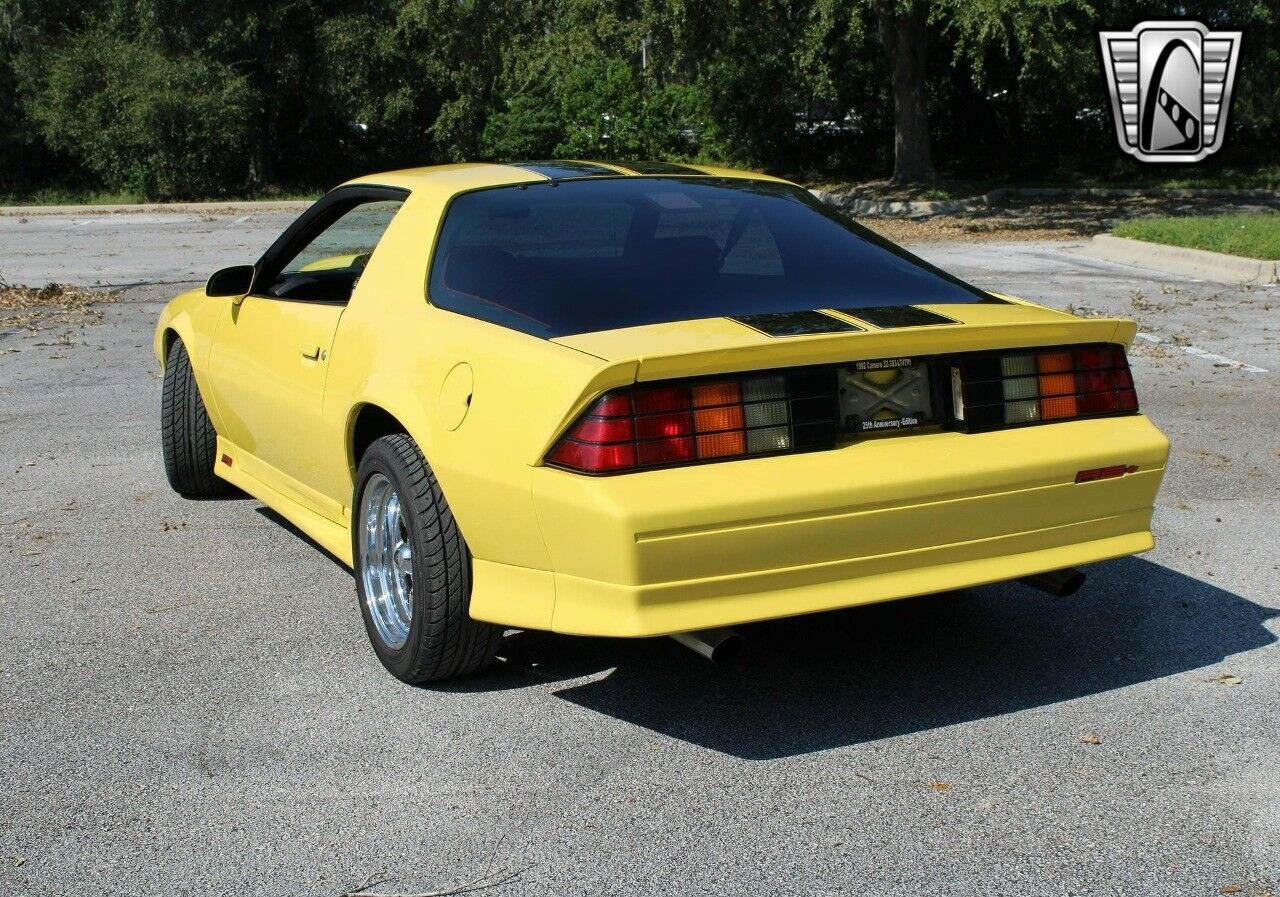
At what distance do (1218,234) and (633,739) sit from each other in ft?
49.4

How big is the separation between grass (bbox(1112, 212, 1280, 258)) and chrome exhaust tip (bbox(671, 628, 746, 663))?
13.2 meters

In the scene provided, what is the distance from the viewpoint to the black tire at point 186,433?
21.2ft

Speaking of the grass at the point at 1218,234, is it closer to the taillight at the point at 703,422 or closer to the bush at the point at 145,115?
the taillight at the point at 703,422

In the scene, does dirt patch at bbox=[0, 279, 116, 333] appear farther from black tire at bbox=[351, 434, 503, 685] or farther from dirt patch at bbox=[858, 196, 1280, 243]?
dirt patch at bbox=[858, 196, 1280, 243]

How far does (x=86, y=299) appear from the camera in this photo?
47.7 feet

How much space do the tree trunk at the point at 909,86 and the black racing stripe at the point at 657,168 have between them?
71.0 ft

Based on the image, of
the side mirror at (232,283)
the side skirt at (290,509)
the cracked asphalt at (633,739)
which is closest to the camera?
the cracked asphalt at (633,739)

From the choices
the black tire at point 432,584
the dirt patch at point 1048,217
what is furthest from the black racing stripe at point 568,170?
the dirt patch at point 1048,217

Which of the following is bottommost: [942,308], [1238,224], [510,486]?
[1238,224]

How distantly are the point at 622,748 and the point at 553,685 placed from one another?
51cm

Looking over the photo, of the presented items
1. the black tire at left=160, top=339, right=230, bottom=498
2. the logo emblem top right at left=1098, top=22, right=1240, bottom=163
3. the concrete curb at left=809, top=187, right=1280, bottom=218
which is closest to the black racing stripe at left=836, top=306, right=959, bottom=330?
the black tire at left=160, top=339, right=230, bottom=498

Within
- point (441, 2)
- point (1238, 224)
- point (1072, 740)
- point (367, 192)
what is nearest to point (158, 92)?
point (441, 2)

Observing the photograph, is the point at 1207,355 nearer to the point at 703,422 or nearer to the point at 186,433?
the point at 186,433

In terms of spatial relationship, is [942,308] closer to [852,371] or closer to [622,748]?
[852,371]
